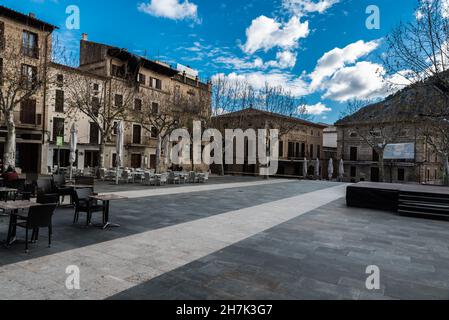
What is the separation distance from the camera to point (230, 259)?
17.3ft

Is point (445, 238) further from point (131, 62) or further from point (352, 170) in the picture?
point (352, 170)

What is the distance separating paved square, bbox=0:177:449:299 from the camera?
399cm

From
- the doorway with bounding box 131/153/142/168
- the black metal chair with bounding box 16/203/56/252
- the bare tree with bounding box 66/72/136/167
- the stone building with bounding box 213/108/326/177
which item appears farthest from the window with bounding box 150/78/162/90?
the black metal chair with bounding box 16/203/56/252

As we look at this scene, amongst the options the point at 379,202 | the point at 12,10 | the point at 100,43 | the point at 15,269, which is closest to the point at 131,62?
the point at 100,43

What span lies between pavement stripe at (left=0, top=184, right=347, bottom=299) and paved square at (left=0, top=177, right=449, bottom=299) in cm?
2

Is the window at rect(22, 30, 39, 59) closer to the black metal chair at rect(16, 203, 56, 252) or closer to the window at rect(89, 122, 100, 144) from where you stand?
the window at rect(89, 122, 100, 144)

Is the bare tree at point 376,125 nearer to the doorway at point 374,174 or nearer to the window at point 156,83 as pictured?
the doorway at point 374,174

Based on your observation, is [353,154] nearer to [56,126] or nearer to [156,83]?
[156,83]

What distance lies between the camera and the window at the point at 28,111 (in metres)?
23.7

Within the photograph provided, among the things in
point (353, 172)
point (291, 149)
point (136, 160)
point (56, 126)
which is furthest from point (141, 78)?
point (353, 172)

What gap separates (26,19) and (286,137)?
33141mm
